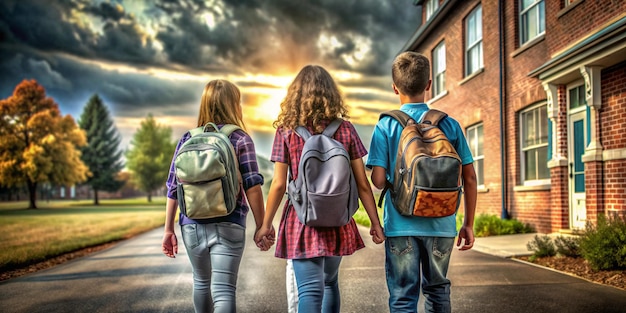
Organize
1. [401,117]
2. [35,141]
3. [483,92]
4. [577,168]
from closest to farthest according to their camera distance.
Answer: [401,117] < [577,168] < [483,92] < [35,141]

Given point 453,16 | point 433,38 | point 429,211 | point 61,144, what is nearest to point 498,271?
point 429,211

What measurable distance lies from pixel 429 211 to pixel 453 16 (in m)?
16.5

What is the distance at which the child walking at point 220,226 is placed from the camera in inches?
127

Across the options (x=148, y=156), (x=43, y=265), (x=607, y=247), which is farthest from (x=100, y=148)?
(x=607, y=247)

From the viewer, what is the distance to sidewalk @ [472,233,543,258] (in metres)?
9.12

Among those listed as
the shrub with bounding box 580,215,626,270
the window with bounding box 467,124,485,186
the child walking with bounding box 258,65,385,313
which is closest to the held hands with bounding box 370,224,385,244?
the child walking with bounding box 258,65,385,313

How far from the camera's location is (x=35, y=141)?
39.2 m

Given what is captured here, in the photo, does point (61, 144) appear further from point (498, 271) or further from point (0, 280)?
point (498, 271)

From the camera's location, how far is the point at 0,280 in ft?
25.5

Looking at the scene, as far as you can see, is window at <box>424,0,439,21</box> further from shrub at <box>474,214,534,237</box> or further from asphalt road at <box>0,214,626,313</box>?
asphalt road at <box>0,214,626,313</box>

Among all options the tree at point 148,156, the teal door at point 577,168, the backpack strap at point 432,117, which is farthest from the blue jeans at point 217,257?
the tree at point 148,156

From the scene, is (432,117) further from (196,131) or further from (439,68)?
(439,68)

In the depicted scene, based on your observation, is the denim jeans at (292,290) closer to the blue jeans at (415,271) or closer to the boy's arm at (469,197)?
the blue jeans at (415,271)

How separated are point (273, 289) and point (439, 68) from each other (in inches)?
597
